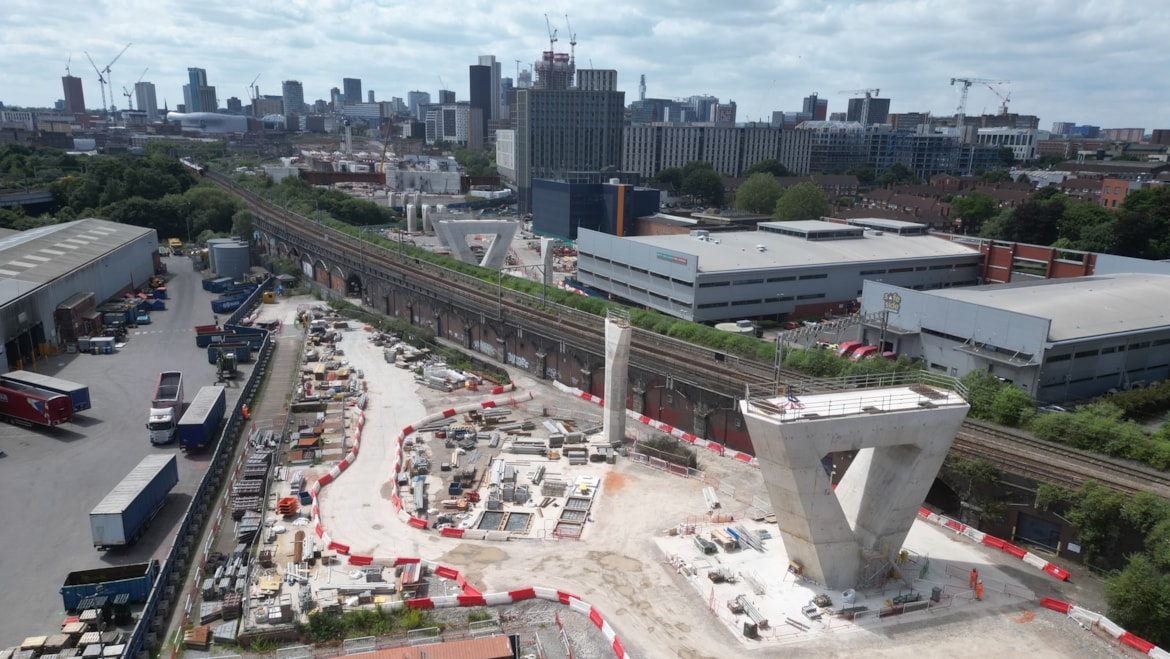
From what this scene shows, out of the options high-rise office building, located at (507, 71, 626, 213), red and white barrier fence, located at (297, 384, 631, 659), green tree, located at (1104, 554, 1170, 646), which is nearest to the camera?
green tree, located at (1104, 554, 1170, 646)

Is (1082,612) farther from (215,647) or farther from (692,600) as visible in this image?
(215,647)

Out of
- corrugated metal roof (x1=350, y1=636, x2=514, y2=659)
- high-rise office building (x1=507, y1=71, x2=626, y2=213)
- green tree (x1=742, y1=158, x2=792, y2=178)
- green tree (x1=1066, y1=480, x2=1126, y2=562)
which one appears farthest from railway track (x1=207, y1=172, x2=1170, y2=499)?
green tree (x1=742, y1=158, x2=792, y2=178)

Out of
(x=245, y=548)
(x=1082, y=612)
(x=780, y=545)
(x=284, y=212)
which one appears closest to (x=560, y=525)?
(x=780, y=545)

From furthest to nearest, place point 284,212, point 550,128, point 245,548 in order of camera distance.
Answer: point 550,128 < point 284,212 < point 245,548

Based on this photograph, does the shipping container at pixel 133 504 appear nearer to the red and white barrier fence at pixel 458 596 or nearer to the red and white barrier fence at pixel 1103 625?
the red and white barrier fence at pixel 458 596

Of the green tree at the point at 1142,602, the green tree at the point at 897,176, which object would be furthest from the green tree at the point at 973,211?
the green tree at the point at 1142,602

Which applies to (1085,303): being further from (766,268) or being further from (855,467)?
(855,467)

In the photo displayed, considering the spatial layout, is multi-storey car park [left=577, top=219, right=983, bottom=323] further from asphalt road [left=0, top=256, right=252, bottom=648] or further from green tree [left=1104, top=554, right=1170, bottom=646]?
green tree [left=1104, top=554, right=1170, bottom=646]
